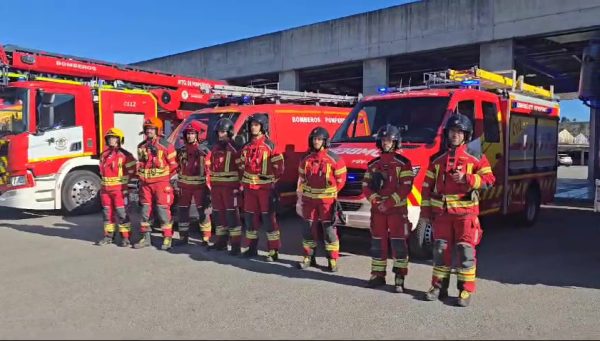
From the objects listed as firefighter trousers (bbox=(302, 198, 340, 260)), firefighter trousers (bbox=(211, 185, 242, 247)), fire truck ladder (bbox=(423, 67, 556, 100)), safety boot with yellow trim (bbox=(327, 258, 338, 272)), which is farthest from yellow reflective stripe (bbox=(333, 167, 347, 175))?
fire truck ladder (bbox=(423, 67, 556, 100))

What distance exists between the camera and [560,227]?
33.8ft

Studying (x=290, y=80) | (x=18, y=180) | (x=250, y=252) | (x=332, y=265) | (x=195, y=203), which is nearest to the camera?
(x=332, y=265)

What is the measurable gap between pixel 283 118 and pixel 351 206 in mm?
3728

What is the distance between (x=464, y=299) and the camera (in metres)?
5.20

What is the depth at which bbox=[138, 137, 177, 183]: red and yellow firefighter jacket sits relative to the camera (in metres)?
7.87

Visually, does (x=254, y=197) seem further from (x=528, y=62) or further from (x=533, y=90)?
(x=528, y=62)

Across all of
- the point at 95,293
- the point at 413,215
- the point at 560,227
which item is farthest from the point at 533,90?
the point at 95,293

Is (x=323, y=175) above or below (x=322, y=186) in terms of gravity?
above

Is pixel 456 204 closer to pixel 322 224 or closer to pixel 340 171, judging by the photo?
pixel 340 171

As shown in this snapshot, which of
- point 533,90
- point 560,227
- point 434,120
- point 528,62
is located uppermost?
point 528,62

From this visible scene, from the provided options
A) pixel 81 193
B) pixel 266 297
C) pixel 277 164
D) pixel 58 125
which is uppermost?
pixel 58 125

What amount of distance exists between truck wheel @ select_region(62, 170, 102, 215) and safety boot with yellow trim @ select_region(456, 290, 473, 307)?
860 centimetres

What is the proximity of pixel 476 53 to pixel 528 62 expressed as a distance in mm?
1855

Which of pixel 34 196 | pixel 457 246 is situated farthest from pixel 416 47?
pixel 457 246
